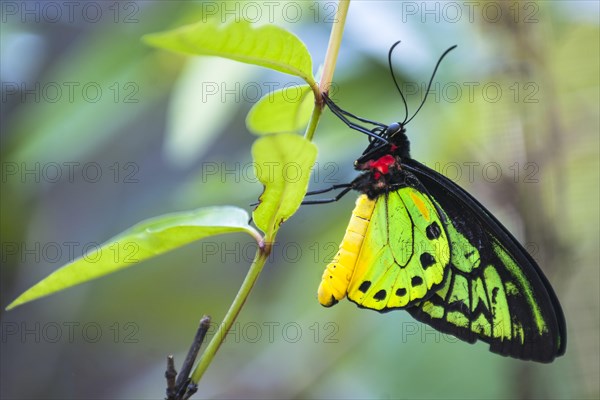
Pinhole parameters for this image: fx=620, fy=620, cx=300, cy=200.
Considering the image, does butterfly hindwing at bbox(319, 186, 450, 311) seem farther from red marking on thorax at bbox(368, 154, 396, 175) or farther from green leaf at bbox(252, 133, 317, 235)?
green leaf at bbox(252, 133, 317, 235)

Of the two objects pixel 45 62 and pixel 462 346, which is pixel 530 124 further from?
pixel 45 62

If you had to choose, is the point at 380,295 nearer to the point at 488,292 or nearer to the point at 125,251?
the point at 488,292

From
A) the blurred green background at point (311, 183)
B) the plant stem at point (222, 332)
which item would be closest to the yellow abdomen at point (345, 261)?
the blurred green background at point (311, 183)

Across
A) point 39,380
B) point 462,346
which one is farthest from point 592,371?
point 39,380

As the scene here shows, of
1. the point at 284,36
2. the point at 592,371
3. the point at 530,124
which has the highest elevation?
the point at 530,124

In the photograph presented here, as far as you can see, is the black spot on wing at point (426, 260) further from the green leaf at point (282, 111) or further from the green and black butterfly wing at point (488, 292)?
the green leaf at point (282, 111)

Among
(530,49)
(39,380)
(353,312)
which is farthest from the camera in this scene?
(39,380)
